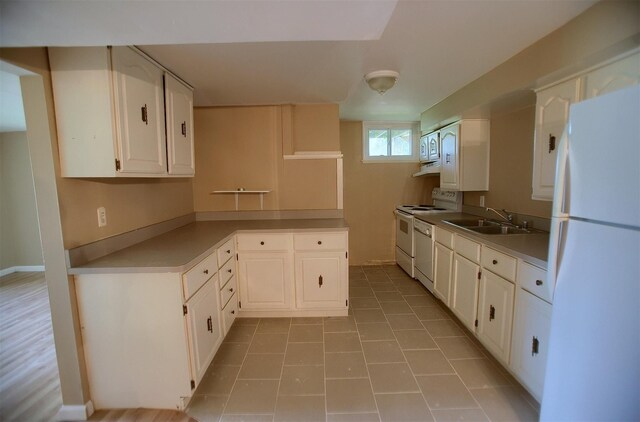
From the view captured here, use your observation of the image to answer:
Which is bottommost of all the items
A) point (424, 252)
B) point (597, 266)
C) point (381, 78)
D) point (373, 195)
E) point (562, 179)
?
point (424, 252)

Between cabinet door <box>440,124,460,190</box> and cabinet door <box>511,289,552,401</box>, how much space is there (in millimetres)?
1713

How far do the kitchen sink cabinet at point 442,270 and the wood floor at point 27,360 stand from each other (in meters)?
3.00

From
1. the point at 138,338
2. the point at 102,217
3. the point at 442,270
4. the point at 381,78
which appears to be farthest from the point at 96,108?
the point at 442,270

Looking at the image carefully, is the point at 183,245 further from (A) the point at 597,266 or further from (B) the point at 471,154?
(B) the point at 471,154

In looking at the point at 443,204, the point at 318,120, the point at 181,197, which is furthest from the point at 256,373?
the point at 443,204

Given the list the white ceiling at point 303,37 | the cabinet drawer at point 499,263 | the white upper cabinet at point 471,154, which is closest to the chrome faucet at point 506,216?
the white upper cabinet at point 471,154

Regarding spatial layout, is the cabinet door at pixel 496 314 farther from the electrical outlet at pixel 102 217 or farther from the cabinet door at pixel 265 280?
the electrical outlet at pixel 102 217

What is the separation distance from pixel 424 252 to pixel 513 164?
1266 mm

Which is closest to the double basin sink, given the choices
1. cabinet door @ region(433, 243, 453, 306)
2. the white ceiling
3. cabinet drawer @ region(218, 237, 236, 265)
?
cabinet door @ region(433, 243, 453, 306)

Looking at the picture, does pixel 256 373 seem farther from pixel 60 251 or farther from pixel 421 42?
pixel 421 42

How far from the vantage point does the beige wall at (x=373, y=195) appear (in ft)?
14.0

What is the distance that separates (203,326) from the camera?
1.81 m

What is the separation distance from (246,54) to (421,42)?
114 centimetres

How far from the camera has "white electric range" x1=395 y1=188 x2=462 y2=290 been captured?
3.13 meters
